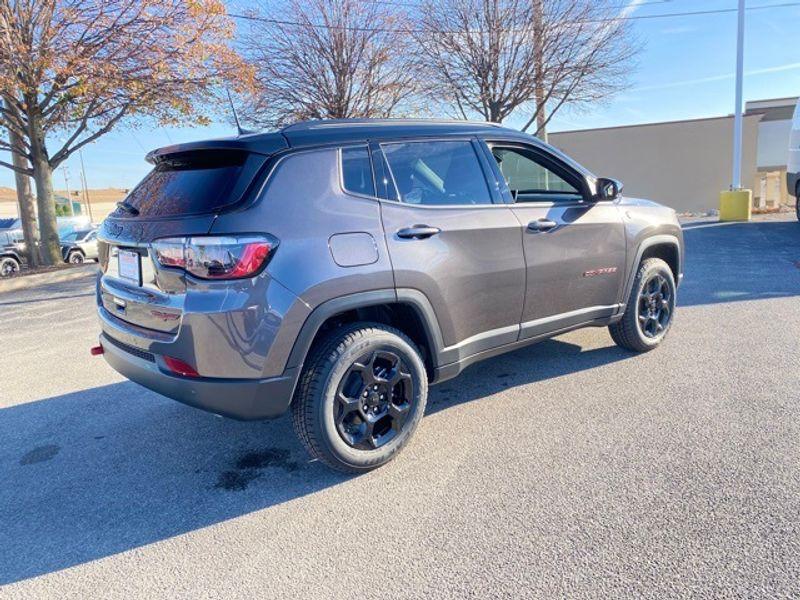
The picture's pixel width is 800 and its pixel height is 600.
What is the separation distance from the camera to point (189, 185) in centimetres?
304

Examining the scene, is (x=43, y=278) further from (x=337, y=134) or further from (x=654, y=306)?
(x=654, y=306)

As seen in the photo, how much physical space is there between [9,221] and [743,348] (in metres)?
21.9

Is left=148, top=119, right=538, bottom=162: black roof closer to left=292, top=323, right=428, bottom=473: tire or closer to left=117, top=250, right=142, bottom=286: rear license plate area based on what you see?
left=117, top=250, right=142, bottom=286: rear license plate area

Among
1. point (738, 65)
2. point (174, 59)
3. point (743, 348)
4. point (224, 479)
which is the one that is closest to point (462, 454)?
point (224, 479)

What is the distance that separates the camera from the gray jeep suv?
2.74 m

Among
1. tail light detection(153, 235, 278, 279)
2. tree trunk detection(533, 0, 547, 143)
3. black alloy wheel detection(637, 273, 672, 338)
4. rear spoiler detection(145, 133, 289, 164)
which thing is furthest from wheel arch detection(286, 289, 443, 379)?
tree trunk detection(533, 0, 547, 143)

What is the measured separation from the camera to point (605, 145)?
23.8m

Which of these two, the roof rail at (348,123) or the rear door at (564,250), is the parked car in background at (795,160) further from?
the roof rail at (348,123)

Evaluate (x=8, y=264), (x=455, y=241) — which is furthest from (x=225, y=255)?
(x=8, y=264)

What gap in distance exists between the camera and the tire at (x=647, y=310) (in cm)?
466

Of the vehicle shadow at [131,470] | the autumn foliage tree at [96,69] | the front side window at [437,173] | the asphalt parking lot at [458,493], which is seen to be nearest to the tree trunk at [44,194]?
the autumn foliage tree at [96,69]

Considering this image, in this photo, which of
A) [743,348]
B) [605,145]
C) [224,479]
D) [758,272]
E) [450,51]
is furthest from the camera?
[605,145]

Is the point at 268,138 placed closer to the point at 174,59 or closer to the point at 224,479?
the point at 224,479

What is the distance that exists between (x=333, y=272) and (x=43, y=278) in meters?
10.7
